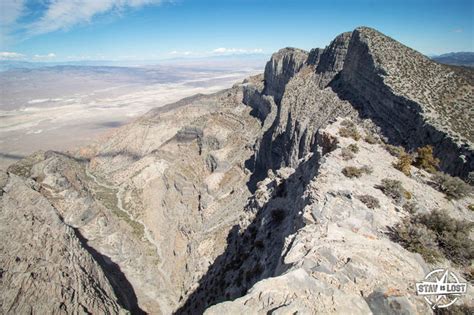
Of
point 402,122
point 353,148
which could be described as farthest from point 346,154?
point 402,122

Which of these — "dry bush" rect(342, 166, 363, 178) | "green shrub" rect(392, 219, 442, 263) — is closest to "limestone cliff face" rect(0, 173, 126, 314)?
"dry bush" rect(342, 166, 363, 178)

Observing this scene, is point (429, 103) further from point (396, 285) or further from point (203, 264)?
point (203, 264)

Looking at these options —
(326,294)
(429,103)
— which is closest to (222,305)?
(326,294)

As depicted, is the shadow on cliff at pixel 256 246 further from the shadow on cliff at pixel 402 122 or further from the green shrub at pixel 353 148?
the shadow on cliff at pixel 402 122

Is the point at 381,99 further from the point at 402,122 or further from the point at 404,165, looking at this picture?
the point at 404,165

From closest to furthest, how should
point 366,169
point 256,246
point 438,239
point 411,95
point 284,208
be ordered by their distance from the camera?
point 438,239 → point 366,169 → point 256,246 → point 284,208 → point 411,95

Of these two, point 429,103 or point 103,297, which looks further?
point 429,103

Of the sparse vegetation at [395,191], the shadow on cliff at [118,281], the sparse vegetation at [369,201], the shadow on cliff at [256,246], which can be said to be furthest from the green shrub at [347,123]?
the shadow on cliff at [118,281]

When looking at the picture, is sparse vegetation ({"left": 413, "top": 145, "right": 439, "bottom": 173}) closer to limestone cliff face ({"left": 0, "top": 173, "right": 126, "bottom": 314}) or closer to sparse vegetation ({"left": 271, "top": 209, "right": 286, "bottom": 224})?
sparse vegetation ({"left": 271, "top": 209, "right": 286, "bottom": 224})
